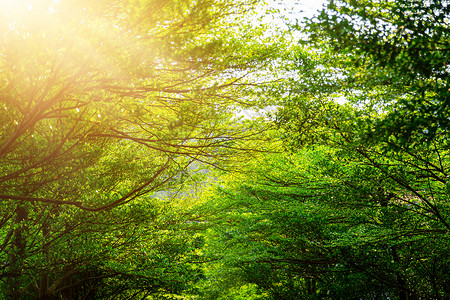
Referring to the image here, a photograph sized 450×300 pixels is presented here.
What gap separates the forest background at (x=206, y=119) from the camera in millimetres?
3391

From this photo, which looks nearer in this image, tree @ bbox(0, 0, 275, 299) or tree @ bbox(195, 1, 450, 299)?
tree @ bbox(195, 1, 450, 299)

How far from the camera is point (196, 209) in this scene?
1344cm

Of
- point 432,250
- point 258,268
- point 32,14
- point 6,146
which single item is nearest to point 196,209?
point 258,268

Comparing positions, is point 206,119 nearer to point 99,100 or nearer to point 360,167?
point 99,100

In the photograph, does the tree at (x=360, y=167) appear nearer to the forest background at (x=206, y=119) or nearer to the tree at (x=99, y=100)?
the forest background at (x=206, y=119)

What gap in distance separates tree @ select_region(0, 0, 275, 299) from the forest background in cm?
3

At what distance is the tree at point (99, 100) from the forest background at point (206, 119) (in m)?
0.03

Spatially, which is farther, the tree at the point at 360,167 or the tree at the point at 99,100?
the tree at the point at 99,100

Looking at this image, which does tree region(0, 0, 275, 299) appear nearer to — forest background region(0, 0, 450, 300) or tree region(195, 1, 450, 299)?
forest background region(0, 0, 450, 300)

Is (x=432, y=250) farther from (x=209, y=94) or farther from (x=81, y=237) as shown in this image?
(x=81, y=237)

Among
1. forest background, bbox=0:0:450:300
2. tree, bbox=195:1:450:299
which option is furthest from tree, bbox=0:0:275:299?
tree, bbox=195:1:450:299

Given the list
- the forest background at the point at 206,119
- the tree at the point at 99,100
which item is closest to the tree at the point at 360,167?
the forest background at the point at 206,119

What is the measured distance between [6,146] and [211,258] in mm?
10946

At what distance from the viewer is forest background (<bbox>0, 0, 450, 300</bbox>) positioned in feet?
11.1
